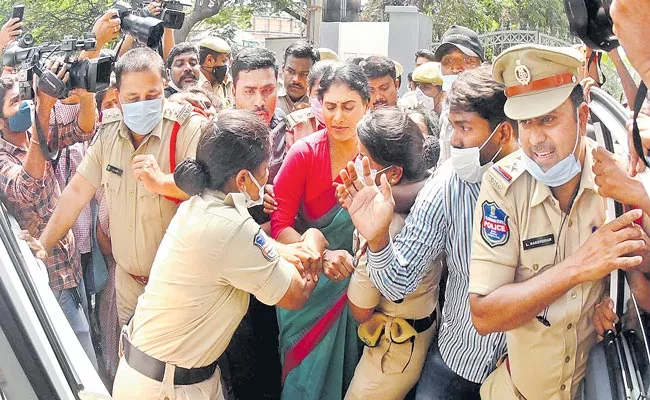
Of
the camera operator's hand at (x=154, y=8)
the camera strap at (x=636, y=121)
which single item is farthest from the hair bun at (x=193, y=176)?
the camera operator's hand at (x=154, y=8)

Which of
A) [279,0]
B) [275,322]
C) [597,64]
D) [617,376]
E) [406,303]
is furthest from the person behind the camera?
[279,0]

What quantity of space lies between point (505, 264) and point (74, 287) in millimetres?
2062

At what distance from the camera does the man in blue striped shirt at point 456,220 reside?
7.31 feet

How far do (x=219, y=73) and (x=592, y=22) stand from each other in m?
3.64

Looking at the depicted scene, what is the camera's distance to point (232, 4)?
68.1 ft

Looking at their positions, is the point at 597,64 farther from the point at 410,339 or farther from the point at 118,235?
the point at 118,235

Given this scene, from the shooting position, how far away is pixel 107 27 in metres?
3.47

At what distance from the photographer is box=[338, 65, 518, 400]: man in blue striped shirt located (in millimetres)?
2229

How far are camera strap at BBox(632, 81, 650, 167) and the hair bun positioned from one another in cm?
132

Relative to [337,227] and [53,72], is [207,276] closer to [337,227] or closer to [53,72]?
[337,227]

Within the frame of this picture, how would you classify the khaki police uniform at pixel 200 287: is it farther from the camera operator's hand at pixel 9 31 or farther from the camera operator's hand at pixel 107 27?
the camera operator's hand at pixel 9 31

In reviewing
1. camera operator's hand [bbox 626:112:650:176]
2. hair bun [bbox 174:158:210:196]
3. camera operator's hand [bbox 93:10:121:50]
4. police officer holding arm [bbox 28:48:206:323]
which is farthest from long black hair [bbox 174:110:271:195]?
camera operator's hand [bbox 93:10:121:50]

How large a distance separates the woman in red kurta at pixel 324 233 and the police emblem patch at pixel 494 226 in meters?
0.85

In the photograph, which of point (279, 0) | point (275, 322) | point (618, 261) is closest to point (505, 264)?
point (618, 261)
